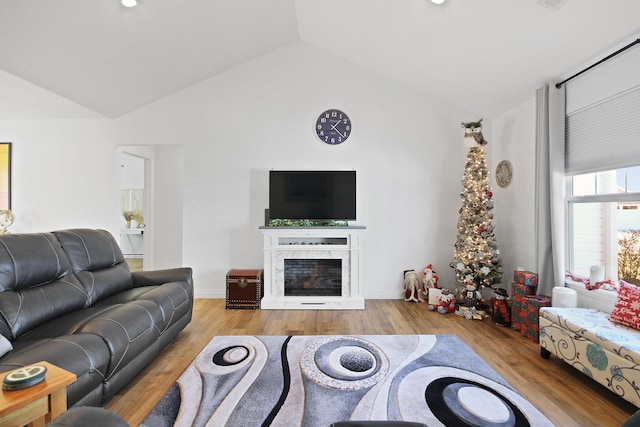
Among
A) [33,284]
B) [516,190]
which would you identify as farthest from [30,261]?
[516,190]

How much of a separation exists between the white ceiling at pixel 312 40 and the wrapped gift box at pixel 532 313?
223 centimetres

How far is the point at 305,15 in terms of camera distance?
3.69 metres

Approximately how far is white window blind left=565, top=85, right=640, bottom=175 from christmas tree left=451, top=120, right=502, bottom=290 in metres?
0.87

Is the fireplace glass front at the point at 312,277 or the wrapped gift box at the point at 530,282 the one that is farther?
the fireplace glass front at the point at 312,277

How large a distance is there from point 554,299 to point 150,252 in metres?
5.68

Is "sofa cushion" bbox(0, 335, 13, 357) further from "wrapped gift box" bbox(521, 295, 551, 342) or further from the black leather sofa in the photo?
"wrapped gift box" bbox(521, 295, 551, 342)

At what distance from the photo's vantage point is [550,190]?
121 inches

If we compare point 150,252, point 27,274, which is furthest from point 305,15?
point 150,252

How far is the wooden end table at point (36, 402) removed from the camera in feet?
3.54

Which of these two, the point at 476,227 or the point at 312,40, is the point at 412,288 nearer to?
the point at 476,227

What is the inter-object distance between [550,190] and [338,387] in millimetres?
2819

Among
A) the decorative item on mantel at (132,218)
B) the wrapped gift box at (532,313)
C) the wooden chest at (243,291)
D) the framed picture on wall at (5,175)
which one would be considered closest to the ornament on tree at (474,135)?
the wrapped gift box at (532,313)

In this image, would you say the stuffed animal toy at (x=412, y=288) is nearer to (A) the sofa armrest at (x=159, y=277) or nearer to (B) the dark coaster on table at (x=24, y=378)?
(A) the sofa armrest at (x=159, y=277)

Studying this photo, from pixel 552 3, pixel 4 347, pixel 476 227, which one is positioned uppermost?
pixel 552 3
